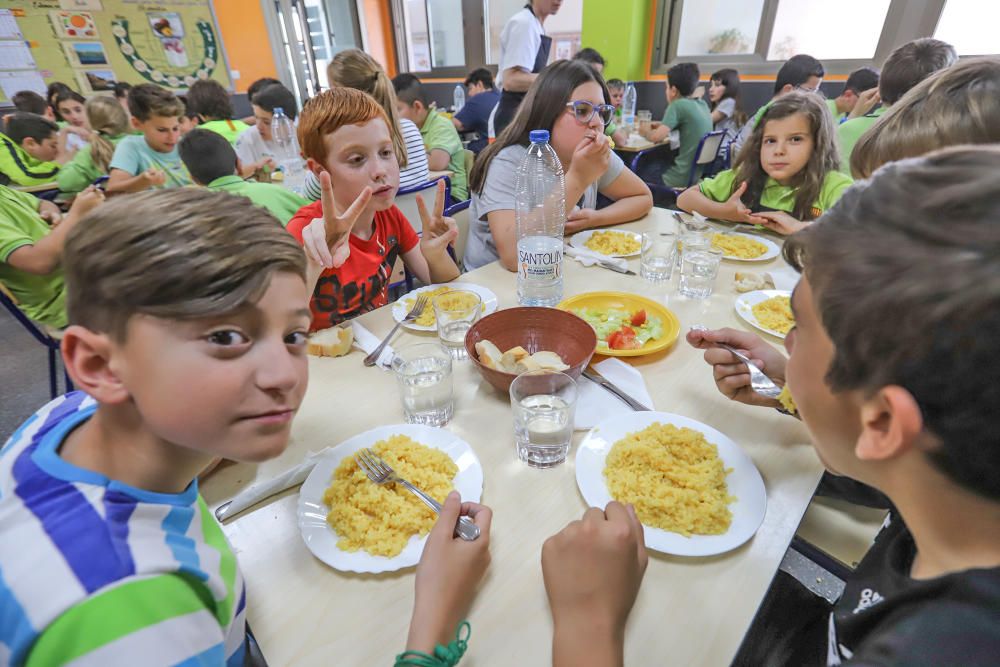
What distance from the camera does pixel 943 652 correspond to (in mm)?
464

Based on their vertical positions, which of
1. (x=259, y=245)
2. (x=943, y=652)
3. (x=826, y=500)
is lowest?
(x=826, y=500)

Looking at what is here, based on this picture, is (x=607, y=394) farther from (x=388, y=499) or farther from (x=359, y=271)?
(x=359, y=271)

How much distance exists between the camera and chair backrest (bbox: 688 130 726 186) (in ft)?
15.0

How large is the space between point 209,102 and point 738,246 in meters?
4.89

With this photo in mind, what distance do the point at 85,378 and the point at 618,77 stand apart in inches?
304

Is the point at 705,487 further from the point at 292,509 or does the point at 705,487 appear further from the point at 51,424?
the point at 51,424

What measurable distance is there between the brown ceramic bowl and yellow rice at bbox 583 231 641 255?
797mm

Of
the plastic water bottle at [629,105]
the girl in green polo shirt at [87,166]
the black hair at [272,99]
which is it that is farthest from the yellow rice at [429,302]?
the plastic water bottle at [629,105]

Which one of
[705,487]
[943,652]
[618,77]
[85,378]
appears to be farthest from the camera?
[618,77]

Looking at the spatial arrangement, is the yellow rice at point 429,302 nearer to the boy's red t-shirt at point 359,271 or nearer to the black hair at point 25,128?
the boy's red t-shirt at point 359,271

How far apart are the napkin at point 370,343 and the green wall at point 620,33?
6.93 meters

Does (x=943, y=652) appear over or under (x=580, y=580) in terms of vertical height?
over

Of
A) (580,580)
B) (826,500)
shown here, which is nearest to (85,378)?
(580,580)

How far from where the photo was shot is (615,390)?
1.13 m
